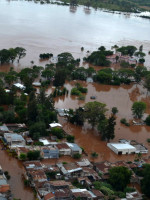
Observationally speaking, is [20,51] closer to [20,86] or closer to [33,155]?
[20,86]

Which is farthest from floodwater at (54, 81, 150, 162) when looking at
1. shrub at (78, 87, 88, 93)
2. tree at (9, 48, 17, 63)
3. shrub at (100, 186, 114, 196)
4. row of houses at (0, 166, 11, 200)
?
tree at (9, 48, 17, 63)

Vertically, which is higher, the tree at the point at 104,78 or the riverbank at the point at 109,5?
the riverbank at the point at 109,5

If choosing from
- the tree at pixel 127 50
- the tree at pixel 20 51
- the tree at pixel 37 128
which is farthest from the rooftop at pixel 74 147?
the tree at pixel 127 50

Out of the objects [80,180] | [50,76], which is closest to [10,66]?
[50,76]

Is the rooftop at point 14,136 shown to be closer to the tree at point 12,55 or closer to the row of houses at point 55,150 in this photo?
the row of houses at point 55,150

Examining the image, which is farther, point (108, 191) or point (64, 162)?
point (64, 162)

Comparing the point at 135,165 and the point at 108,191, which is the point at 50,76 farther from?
the point at 108,191
